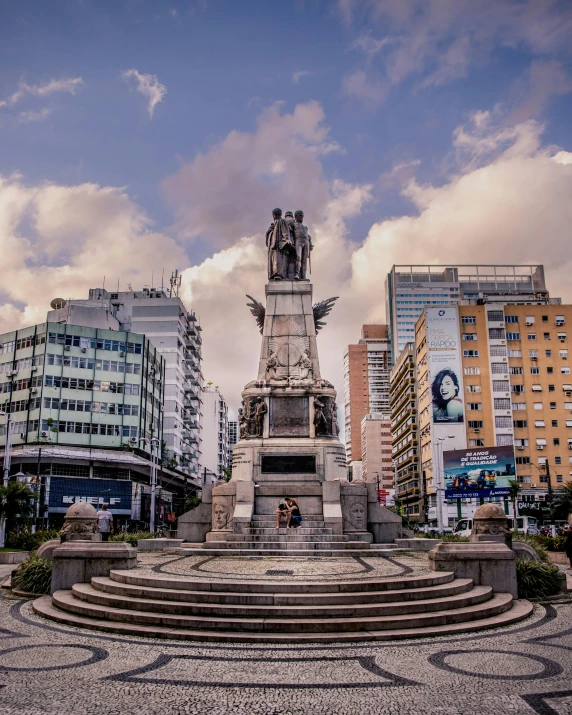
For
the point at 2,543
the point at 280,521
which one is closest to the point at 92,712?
the point at 280,521

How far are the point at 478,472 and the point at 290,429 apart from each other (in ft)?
144

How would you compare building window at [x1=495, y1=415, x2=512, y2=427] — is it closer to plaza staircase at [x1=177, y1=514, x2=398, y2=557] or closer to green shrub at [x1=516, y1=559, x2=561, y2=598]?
plaza staircase at [x1=177, y1=514, x2=398, y2=557]

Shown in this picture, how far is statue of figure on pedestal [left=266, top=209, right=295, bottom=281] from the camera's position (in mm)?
26352

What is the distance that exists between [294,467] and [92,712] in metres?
16.3

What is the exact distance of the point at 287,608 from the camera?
31.0 ft

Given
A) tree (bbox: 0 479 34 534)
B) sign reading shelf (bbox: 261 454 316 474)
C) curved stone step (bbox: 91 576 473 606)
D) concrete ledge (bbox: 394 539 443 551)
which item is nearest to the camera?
curved stone step (bbox: 91 576 473 606)

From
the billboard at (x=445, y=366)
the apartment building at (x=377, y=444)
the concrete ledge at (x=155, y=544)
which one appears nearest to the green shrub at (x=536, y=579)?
the concrete ledge at (x=155, y=544)

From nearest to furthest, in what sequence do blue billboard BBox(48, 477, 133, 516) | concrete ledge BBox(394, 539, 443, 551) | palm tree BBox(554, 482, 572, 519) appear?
concrete ledge BBox(394, 539, 443, 551)
palm tree BBox(554, 482, 572, 519)
blue billboard BBox(48, 477, 133, 516)

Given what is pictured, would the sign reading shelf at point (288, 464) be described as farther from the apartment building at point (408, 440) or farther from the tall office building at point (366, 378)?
the tall office building at point (366, 378)

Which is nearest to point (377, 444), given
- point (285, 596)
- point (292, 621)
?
point (285, 596)

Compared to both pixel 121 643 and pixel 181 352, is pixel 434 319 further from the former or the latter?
pixel 121 643

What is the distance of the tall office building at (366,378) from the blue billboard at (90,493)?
130596mm

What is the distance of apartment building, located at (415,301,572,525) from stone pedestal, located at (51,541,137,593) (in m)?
65.5

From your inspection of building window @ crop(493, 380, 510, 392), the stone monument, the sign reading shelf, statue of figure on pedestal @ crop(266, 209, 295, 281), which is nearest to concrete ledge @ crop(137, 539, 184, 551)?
the stone monument
